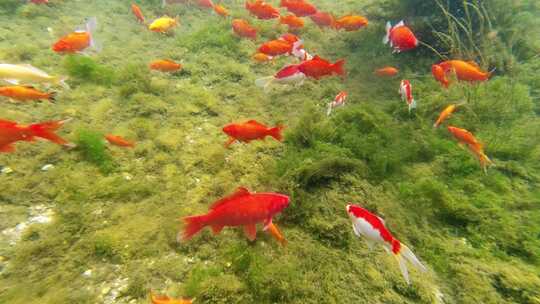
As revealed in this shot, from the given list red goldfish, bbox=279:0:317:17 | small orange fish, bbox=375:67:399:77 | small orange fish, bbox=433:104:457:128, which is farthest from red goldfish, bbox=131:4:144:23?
small orange fish, bbox=433:104:457:128

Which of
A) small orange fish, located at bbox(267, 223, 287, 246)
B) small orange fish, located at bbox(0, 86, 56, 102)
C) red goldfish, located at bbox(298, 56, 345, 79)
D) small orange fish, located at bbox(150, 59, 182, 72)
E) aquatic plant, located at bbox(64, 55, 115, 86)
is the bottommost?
small orange fish, located at bbox(267, 223, 287, 246)

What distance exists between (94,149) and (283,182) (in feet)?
9.95

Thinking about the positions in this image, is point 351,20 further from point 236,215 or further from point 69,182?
point 69,182

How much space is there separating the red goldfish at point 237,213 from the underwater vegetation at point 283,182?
58 centimetres

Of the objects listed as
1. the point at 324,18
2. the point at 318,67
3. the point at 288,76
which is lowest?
the point at 288,76

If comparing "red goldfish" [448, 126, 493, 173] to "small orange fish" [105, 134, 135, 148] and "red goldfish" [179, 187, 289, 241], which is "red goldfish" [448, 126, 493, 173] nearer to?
"red goldfish" [179, 187, 289, 241]

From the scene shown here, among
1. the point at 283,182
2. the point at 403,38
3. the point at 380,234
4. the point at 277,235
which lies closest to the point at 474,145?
the point at 403,38

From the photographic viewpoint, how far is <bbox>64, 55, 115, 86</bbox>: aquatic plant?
6.34m

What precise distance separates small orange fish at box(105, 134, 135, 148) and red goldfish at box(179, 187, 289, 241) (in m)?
2.61

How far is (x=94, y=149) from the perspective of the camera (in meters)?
4.52

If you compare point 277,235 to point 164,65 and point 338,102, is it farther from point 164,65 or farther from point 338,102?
point 164,65

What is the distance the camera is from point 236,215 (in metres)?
2.79

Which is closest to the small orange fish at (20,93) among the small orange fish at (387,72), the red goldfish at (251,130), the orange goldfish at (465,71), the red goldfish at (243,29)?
the red goldfish at (251,130)

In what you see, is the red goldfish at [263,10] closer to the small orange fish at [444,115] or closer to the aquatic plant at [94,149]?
the small orange fish at [444,115]
